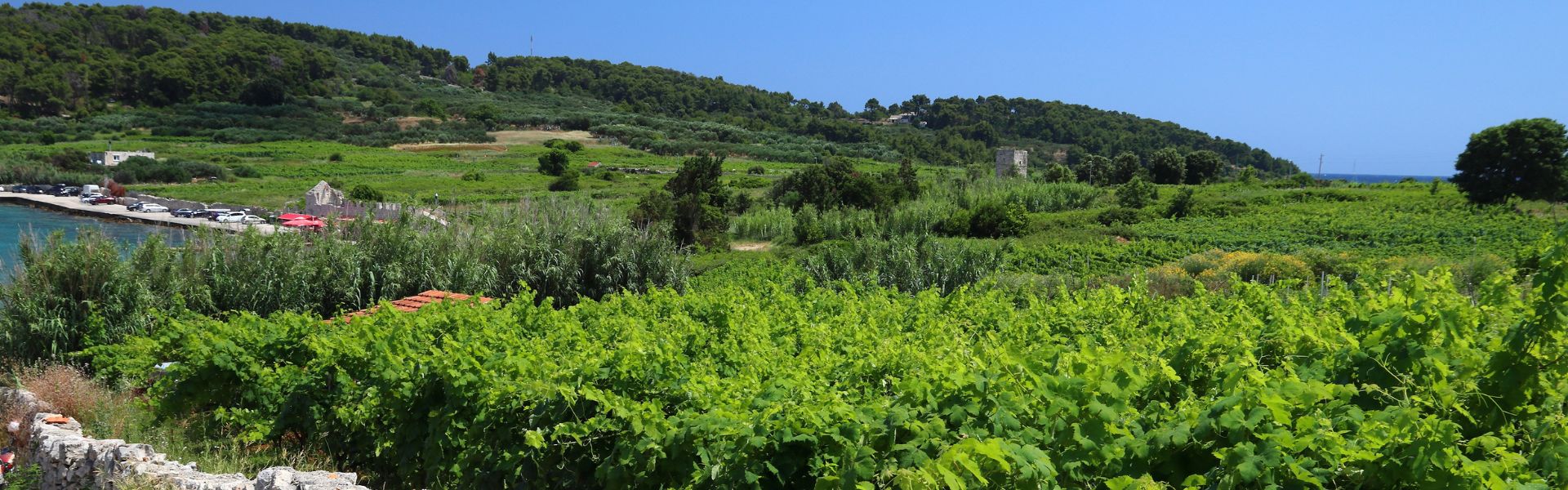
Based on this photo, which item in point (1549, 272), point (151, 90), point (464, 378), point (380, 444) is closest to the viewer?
point (1549, 272)

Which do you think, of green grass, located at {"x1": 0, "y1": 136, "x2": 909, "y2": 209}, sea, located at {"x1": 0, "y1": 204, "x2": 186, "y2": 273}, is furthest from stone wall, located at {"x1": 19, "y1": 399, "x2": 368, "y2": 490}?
green grass, located at {"x1": 0, "y1": 136, "x2": 909, "y2": 209}

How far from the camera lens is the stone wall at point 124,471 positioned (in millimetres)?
4926

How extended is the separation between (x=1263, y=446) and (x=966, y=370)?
128 centimetres

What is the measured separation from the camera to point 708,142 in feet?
302

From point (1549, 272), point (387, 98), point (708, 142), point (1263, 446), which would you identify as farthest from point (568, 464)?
point (387, 98)

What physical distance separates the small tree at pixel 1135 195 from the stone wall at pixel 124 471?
4157cm

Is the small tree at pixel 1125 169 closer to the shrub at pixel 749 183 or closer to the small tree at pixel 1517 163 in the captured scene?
the small tree at pixel 1517 163

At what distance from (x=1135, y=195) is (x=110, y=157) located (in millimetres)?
55840

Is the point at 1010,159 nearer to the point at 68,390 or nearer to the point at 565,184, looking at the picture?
the point at 565,184

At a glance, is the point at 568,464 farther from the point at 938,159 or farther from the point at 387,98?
the point at 387,98

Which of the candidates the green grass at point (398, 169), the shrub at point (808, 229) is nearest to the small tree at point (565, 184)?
the green grass at point (398, 169)

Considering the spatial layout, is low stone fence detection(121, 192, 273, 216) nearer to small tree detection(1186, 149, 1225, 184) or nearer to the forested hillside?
the forested hillside

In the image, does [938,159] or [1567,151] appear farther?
[938,159]

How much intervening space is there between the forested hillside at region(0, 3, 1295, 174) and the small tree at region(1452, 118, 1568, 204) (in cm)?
4959
